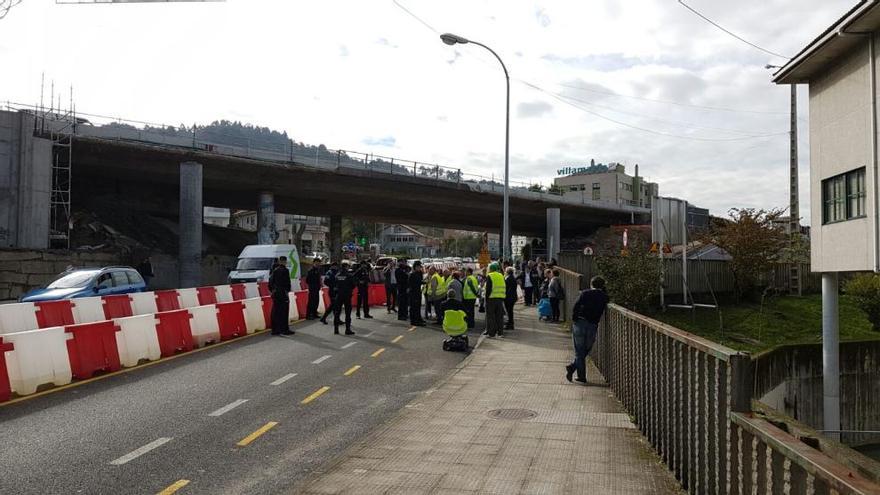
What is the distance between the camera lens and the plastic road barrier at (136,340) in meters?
11.3

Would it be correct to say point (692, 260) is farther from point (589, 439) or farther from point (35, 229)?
point (35, 229)

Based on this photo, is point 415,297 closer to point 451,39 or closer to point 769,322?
point 451,39

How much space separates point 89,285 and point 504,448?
47.5 feet

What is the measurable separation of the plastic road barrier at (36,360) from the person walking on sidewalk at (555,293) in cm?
1289

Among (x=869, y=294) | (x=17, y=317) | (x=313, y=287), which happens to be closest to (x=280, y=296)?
(x=313, y=287)

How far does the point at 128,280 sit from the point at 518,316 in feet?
39.1

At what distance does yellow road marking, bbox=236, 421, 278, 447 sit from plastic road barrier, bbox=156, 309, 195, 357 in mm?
5775

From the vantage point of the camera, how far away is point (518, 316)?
21797mm

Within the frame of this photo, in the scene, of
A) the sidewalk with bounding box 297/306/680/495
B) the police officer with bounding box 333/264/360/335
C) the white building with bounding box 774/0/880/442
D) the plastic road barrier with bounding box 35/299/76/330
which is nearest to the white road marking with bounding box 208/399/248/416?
the sidewalk with bounding box 297/306/680/495

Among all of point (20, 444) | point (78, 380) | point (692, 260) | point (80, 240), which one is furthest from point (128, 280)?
point (692, 260)

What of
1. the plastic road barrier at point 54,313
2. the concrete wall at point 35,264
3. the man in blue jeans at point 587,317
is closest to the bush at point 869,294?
the man in blue jeans at point 587,317

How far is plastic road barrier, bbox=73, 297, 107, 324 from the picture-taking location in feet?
50.2

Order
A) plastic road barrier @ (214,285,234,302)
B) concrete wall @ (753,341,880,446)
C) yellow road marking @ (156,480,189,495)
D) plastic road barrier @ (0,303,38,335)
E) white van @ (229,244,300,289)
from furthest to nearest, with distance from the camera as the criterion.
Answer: white van @ (229,244,300,289) → plastic road barrier @ (214,285,234,302) → concrete wall @ (753,341,880,446) → plastic road barrier @ (0,303,38,335) → yellow road marking @ (156,480,189,495)

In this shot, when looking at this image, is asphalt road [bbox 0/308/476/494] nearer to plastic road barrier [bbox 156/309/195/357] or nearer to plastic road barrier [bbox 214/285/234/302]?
plastic road barrier [bbox 156/309/195/357]
